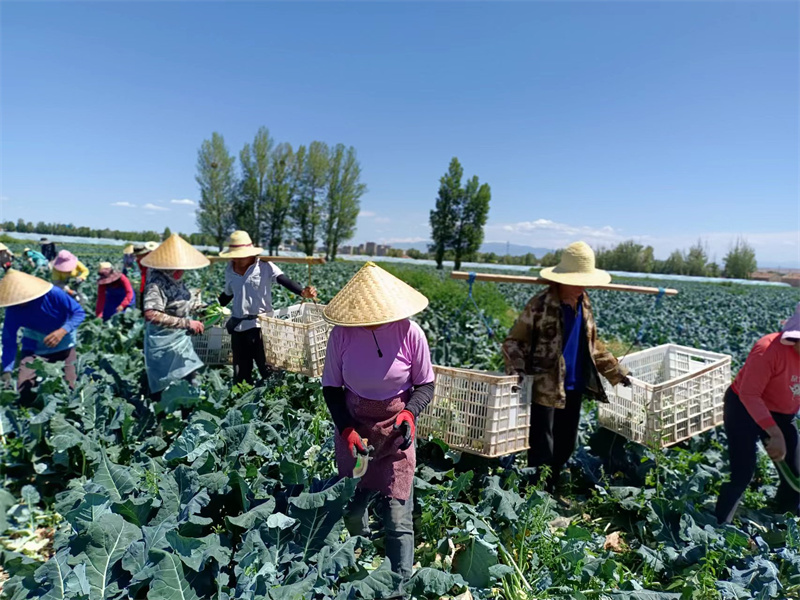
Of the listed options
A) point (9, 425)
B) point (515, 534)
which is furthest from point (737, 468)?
point (9, 425)

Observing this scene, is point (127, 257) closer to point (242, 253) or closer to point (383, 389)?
point (242, 253)

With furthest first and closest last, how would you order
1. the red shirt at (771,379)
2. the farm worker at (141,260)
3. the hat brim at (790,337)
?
the farm worker at (141,260) < the red shirt at (771,379) < the hat brim at (790,337)

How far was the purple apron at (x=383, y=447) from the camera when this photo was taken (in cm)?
239

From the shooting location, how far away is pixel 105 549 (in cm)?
216

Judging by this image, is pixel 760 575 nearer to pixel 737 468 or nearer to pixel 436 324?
pixel 737 468

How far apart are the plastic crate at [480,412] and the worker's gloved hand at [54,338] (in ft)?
11.5

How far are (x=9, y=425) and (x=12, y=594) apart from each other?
2219 mm

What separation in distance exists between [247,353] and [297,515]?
8.22ft

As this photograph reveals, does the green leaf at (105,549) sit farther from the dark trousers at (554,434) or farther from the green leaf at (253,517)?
the dark trousers at (554,434)

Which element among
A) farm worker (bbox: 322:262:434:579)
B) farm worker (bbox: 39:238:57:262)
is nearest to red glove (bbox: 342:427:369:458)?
farm worker (bbox: 322:262:434:579)

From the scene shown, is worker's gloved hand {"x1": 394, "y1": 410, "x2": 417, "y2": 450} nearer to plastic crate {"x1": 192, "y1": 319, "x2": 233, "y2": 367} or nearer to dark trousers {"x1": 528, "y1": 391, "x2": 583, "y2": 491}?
dark trousers {"x1": 528, "y1": 391, "x2": 583, "y2": 491}

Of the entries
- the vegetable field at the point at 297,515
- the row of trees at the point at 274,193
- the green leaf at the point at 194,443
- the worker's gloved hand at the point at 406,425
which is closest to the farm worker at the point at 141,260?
the vegetable field at the point at 297,515

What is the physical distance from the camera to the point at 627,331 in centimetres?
1129

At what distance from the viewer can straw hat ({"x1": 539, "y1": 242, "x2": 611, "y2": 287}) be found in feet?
10.4
